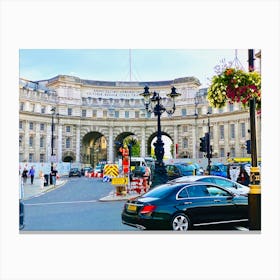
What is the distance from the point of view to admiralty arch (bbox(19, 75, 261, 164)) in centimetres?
1630

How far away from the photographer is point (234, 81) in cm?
785

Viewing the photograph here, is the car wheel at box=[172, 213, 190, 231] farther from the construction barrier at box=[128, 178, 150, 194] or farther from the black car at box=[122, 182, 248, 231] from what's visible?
the construction barrier at box=[128, 178, 150, 194]

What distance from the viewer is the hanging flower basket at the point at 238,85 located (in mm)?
7805

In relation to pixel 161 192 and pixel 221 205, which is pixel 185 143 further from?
pixel 161 192

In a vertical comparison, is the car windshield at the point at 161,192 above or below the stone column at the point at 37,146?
below

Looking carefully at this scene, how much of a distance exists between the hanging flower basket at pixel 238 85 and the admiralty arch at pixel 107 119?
16.1 ft

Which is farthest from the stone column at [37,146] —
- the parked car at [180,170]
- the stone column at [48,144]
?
the parked car at [180,170]

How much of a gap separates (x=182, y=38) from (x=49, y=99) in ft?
37.3

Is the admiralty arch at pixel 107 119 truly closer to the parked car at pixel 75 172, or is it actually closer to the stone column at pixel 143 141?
the stone column at pixel 143 141

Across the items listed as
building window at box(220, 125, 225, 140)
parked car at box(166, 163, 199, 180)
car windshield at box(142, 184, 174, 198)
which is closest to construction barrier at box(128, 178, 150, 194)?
parked car at box(166, 163, 199, 180)

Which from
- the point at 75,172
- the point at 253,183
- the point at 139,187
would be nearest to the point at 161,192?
the point at 253,183
